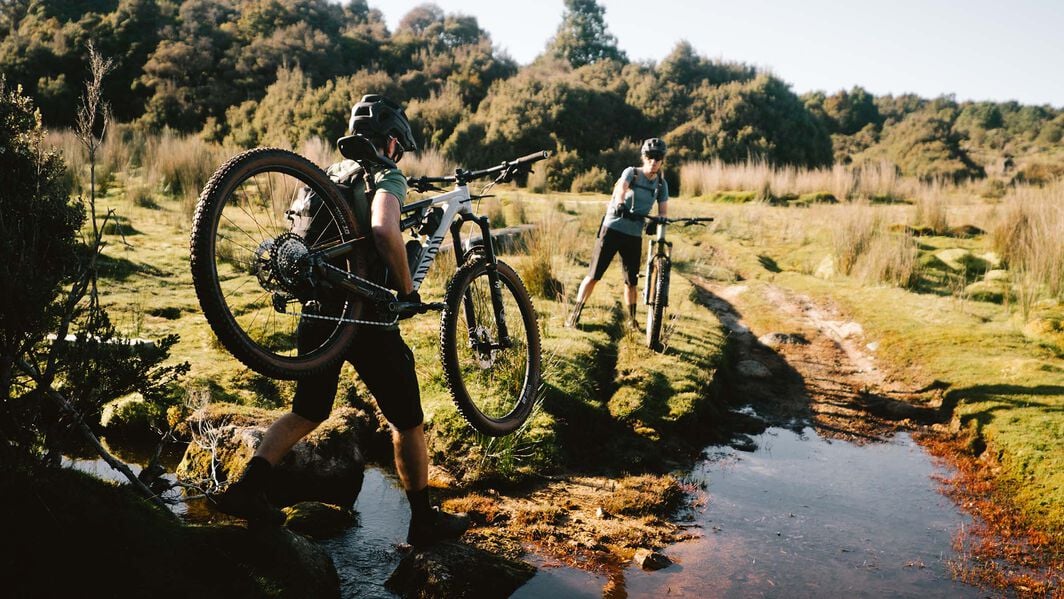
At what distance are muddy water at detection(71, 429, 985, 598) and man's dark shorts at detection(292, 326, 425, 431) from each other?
1.03 m

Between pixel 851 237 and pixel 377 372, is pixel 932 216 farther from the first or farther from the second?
pixel 377 372

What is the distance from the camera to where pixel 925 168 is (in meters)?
25.8

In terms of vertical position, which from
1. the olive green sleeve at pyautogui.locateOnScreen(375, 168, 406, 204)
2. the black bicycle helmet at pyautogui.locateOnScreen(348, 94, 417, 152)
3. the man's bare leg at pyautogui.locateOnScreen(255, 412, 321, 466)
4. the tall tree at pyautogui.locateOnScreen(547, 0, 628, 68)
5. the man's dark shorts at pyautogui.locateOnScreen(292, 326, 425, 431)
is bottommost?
the man's bare leg at pyautogui.locateOnScreen(255, 412, 321, 466)

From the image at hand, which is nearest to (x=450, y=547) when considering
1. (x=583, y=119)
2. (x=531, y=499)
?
(x=531, y=499)

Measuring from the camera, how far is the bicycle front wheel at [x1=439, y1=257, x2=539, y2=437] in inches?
145

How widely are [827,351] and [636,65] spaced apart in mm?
24875

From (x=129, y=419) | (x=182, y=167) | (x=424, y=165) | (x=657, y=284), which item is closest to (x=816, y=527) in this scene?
(x=657, y=284)

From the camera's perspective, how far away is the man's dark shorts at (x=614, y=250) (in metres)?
7.48

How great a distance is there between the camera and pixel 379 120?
10.7ft

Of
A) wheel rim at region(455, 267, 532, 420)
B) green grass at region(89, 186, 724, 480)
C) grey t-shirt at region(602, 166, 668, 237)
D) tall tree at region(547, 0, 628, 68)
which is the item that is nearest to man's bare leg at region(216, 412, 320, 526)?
green grass at region(89, 186, 724, 480)

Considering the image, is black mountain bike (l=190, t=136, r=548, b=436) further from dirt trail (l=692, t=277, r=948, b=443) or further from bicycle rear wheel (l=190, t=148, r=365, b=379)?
dirt trail (l=692, t=277, r=948, b=443)

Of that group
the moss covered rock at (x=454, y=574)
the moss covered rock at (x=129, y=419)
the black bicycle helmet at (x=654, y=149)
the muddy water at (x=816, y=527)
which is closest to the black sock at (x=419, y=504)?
the moss covered rock at (x=454, y=574)

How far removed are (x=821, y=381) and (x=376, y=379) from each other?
19.5 ft

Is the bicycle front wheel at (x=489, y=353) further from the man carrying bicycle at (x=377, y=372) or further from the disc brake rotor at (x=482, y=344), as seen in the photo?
the man carrying bicycle at (x=377, y=372)
